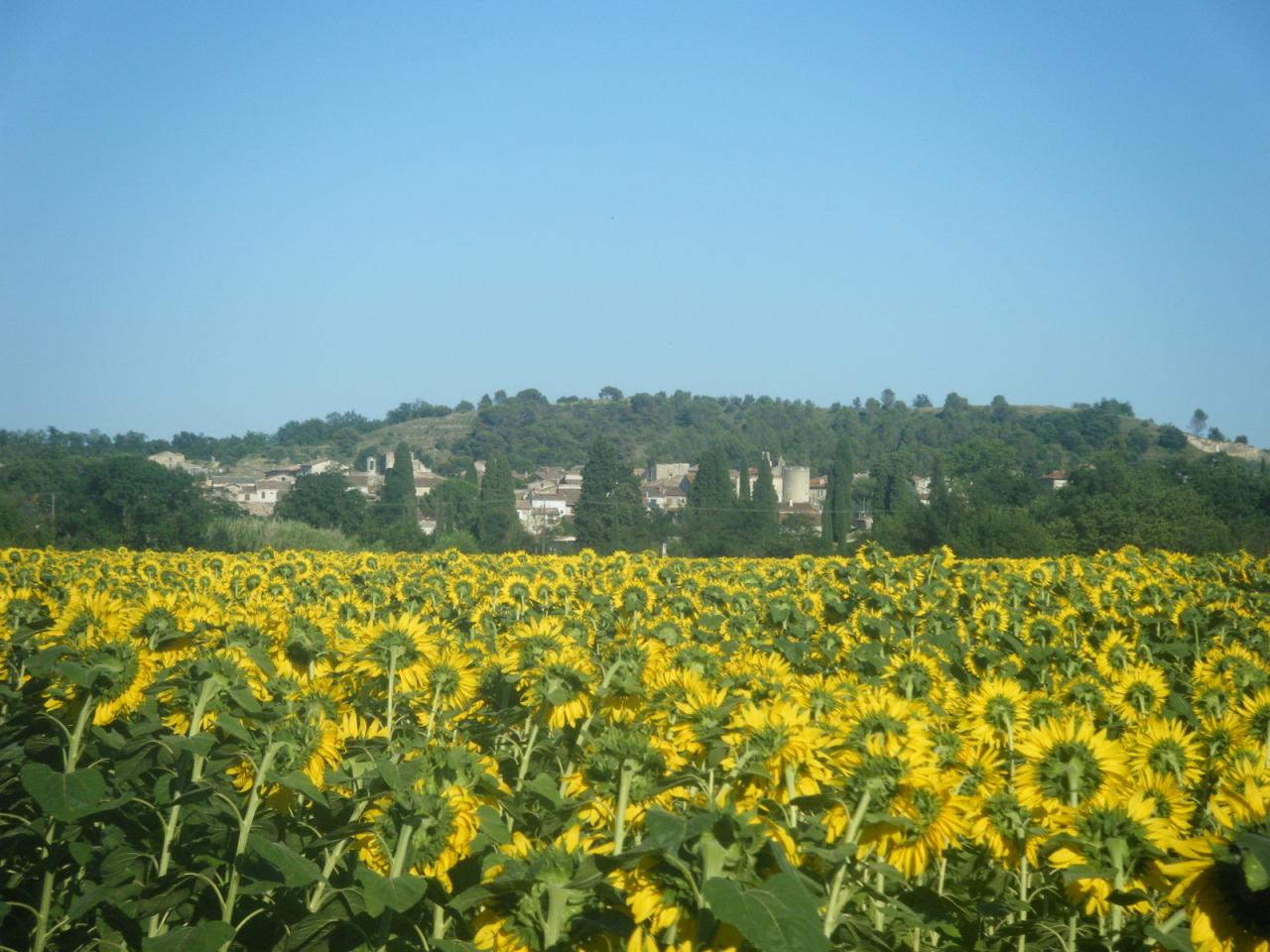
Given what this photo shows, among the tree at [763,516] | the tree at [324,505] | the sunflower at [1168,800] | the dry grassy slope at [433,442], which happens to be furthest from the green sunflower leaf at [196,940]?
the dry grassy slope at [433,442]

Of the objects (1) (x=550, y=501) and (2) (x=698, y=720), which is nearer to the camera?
(2) (x=698, y=720)

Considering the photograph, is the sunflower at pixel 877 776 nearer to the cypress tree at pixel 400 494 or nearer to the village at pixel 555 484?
the cypress tree at pixel 400 494

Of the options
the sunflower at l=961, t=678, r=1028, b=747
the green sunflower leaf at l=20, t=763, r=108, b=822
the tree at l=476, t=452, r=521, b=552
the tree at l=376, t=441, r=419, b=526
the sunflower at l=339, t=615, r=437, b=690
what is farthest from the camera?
the tree at l=376, t=441, r=419, b=526

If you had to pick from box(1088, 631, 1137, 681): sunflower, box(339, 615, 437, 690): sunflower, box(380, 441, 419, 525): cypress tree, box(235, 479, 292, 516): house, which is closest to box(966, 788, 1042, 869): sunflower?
box(339, 615, 437, 690): sunflower

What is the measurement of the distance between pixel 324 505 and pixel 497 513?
498 inches

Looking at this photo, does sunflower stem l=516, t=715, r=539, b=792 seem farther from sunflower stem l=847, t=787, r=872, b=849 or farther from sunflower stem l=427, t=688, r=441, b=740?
sunflower stem l=847, t=787, r=872, b=849

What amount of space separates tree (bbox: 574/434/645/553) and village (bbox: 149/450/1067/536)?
13846 millimetres

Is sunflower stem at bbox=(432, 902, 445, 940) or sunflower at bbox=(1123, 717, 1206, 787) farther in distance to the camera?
sunflower at bbox=(1123, 717, 1206, 787)

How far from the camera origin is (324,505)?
2685 inches

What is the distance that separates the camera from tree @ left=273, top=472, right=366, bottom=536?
222 feet

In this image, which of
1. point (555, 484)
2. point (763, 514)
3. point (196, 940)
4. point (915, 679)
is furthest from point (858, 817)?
point (555, 484)

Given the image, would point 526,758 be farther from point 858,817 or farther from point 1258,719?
point 1258,719

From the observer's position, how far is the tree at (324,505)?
67.6 metres

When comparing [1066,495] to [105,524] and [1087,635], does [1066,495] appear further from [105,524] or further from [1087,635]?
[1087,635]
